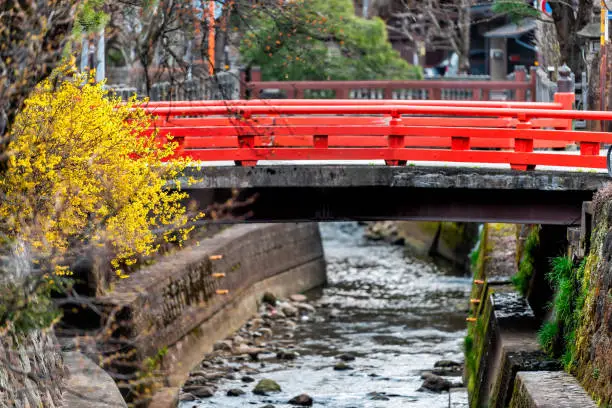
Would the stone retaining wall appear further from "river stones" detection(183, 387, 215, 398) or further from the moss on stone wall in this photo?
"river stones" detection(183, 387, 215, 398)

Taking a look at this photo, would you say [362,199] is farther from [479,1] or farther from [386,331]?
[479,1]

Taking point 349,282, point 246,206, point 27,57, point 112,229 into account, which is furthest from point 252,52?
point 27,57

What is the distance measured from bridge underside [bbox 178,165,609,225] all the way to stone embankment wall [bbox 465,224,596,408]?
1705mm

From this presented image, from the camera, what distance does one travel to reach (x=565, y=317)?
1816 centimetres

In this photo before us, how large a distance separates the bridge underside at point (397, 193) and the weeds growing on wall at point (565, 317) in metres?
1.01

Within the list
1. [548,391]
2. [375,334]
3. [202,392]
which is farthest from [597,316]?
[375,334]

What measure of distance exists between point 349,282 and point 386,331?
22.0 ft

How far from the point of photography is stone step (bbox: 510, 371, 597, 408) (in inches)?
587

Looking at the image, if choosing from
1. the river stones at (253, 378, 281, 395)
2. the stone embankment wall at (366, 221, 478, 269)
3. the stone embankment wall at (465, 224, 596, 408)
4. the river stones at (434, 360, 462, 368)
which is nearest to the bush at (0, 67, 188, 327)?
the stone embankment wall at (465, 224, 596, 408)

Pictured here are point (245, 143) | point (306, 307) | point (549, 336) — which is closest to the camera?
point (549, 336)

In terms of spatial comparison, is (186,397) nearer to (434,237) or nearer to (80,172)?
(80,172)

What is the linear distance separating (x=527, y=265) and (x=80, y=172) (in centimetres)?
920

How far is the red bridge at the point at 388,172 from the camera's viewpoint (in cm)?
1995

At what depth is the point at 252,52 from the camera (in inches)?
1459
